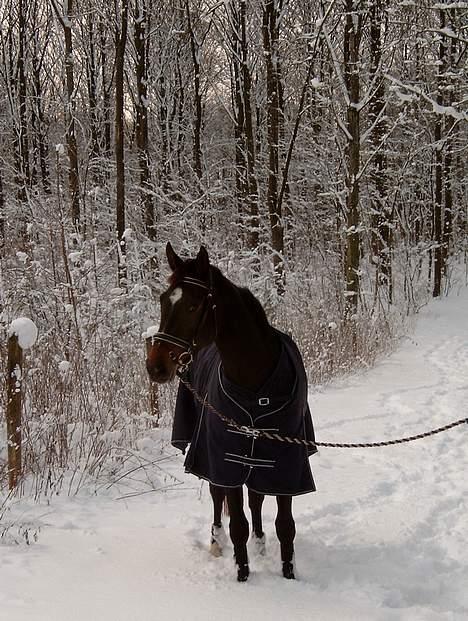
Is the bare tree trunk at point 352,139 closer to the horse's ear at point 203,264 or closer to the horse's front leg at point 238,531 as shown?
the horse's front leg at point 238,531

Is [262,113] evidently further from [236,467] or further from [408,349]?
[236,467]

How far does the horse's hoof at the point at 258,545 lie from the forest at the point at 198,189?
1.42 meters

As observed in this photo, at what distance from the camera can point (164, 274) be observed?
11.0 metres

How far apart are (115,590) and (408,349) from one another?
7.50 m

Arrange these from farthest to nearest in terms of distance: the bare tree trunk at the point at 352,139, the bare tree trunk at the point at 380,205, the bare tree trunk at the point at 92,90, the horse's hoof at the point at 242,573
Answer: the bare tree trunk at the point at 92,90
the bare tree trunk at the point at 380,205
the bare tree trunk at the point at 352,139
the horse's hoof at the point at 242,573

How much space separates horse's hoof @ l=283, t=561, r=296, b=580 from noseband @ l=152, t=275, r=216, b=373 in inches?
46.5

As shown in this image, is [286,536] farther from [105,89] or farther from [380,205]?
[105,89]

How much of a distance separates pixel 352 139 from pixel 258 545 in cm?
728

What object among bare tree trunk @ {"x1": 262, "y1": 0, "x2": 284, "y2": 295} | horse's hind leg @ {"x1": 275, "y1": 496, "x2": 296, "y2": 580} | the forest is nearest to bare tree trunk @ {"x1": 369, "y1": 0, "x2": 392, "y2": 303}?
the forest

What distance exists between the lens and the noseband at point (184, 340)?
2.43m

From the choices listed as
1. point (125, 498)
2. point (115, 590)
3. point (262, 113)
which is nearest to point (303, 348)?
point (125, 498)

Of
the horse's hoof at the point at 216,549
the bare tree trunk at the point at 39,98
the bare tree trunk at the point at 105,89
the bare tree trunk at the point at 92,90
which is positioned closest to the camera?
the horse's hoof at the point at 216,549

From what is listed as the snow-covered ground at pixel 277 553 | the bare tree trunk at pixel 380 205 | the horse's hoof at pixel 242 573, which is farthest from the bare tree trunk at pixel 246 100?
the horse's hoof at pixel 242 573

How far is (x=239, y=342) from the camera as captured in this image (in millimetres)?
2611
